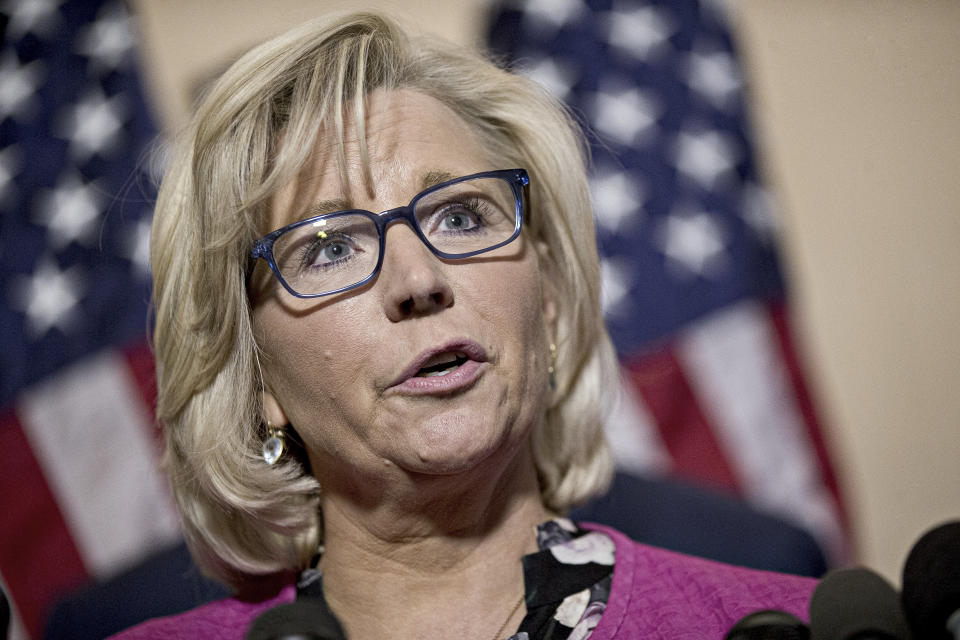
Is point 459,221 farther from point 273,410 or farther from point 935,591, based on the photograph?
point 935,591

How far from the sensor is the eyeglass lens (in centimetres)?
134

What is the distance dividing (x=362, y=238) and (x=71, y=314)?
173cm

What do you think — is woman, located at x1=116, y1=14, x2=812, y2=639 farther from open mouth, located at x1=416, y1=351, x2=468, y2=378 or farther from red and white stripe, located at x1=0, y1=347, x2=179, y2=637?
red and white stripe, located at x1=0, y1=347, x2=179, y2=637

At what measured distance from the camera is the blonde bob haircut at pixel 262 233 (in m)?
1.41

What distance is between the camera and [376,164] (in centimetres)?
137

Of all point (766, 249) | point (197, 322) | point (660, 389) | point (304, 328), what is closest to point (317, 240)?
point (304, 328)

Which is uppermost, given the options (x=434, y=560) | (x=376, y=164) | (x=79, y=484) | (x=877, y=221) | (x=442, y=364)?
(x=376, y=164)

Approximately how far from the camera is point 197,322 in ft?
4.75

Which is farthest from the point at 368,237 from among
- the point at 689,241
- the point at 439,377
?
the point at 689,241

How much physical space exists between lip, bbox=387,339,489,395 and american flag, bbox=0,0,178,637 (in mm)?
1690

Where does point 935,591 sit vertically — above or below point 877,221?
above

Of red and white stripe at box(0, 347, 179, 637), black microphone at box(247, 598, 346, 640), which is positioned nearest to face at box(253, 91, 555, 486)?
black microphone at box(247, 598, 346, 640)

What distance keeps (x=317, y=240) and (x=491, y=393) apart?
1.12 feet

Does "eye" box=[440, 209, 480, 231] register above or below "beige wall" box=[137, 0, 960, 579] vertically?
above
